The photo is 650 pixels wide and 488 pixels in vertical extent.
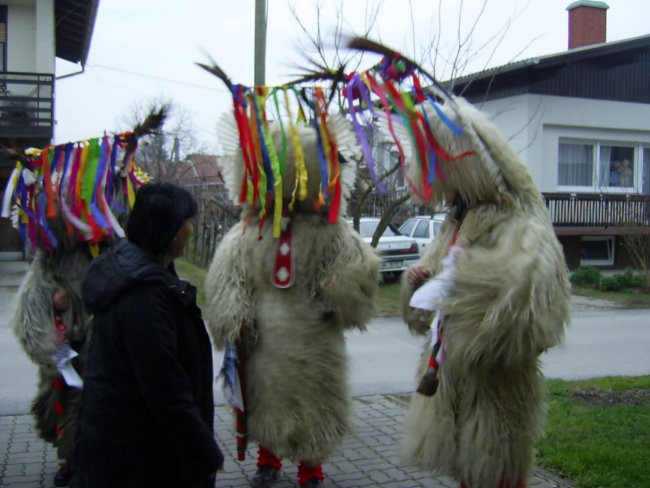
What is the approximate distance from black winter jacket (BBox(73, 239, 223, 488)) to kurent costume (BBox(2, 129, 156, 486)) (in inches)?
62.7

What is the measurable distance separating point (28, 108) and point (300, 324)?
43.7 feet

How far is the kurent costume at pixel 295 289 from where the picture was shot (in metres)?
3.77

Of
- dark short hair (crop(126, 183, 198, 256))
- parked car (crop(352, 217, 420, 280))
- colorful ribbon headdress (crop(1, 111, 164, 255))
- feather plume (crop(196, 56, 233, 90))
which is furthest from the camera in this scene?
parked car (crop(352, 217, 420, 280))

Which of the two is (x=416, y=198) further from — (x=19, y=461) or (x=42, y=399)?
Answer: (x=19, y=461)

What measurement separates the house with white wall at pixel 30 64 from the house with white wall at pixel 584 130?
9.88 meters

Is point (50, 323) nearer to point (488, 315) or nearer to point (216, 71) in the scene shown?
point (216, 71)

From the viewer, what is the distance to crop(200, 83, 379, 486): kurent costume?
3.77 meters

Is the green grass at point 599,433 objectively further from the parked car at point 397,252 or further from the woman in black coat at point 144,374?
the parked car at point 397,252

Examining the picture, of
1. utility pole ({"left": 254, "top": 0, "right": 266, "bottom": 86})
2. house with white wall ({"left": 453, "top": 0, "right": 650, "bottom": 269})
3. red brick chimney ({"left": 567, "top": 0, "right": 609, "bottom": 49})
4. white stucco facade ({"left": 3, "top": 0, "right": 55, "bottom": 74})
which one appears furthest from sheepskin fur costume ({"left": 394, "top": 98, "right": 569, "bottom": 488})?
red brick chimney ({"left": 567, "top": 0, "right": 609, "bottom": 49})

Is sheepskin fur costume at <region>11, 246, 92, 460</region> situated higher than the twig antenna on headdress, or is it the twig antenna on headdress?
the twig antenna on headdress

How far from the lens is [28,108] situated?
49.5ft

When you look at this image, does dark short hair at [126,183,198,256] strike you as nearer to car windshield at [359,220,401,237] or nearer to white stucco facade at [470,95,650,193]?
car windshield at [359,220,401,237]

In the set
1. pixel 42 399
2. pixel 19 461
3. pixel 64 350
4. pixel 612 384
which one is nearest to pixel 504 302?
pixel 64 350

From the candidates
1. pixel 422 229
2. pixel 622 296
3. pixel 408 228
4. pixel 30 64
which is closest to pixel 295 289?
pixel 622 296
